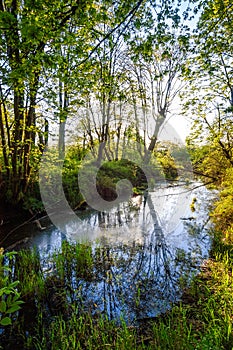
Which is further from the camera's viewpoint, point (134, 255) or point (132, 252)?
point (132, 252)

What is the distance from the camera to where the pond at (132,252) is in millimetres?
3273

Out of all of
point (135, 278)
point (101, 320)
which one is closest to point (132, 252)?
point (135, 278)

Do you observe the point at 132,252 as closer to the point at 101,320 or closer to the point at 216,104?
the point at 101,320

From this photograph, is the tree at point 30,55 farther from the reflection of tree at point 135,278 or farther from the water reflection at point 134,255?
the reflection of tree at point 135,278

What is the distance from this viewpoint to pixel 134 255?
4.87 meters

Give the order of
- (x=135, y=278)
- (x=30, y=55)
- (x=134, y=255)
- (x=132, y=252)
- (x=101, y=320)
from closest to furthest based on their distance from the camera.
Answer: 1. (x=101, y=320)
2. (x=30, y=55)
3. (x=135, y=278)
4. (x=134, y=255)
5. (x=132, y=252)

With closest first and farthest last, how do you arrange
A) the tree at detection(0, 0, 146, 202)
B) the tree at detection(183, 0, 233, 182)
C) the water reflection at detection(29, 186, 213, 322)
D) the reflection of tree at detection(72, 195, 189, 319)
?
the reflection of tree at detection(72, 195, 189, 319)
the water reflection at detection(29, 186, 213, 322)
the tree at detection(0, 0, 146, 202)
the tree at detection(183, 0, 233, 182)

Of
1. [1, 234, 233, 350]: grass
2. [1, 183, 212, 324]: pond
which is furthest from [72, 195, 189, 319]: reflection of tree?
[1, 234, 233, 350]: grass

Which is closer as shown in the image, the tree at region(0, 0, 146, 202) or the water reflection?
the water reflection

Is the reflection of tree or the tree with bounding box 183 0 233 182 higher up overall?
the tree with bounding box 183 0 233 182

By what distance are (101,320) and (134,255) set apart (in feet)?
7.72

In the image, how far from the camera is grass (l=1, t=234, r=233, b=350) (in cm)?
222

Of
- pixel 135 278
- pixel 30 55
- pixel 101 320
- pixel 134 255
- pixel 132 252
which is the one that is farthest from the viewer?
pixel 132 252

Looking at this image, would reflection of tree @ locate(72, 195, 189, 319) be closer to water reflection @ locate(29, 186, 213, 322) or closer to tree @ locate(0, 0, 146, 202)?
water reflection @ locate(29, 186, 213, 322)
